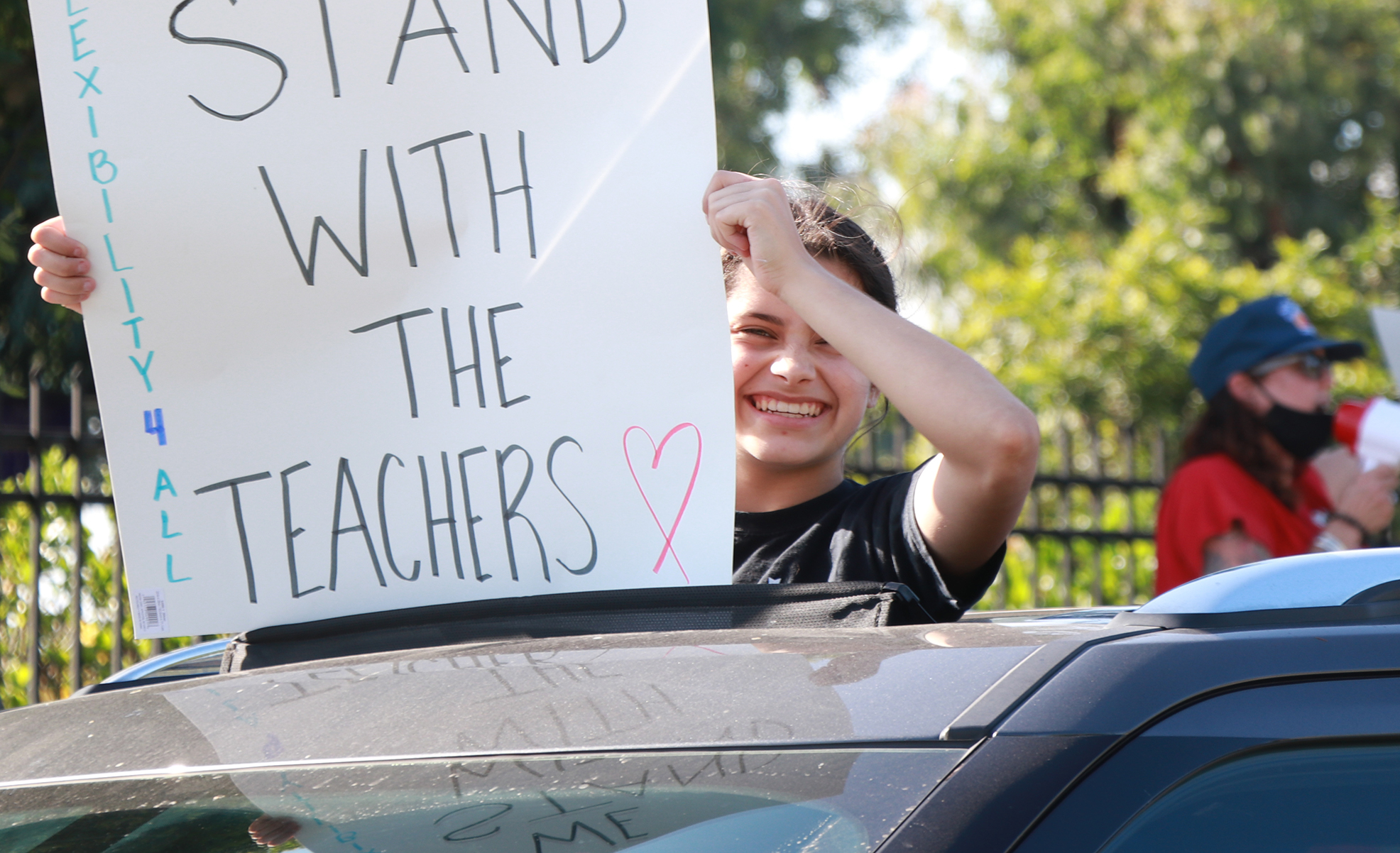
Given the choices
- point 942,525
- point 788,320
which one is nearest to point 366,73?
point 788,320

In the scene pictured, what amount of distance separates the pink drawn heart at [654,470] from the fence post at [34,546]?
3.21 m

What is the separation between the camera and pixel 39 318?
3.40m

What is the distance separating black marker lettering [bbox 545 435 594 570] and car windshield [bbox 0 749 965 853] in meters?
0.58

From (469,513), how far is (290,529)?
23cm

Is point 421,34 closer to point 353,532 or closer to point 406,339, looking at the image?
point 406,339

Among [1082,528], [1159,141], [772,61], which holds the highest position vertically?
[772,61]

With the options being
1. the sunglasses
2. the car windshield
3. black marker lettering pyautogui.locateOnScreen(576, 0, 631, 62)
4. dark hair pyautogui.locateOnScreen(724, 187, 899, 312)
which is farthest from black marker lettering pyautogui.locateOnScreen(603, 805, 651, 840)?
the sunglasses

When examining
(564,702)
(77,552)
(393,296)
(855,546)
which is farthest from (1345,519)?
(77,552)

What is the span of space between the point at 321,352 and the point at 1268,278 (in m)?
9.38

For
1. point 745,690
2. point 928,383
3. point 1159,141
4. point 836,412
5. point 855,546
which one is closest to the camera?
point 745,690

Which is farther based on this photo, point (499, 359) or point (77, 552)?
point (77, 552)

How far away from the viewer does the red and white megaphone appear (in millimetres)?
3889

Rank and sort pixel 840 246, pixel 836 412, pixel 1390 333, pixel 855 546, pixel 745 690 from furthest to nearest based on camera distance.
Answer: pixel 1390 333
pixel 840 246
pixel 836 412
pixel 855 546
pixel 745 690

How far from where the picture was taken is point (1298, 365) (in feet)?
13.0
